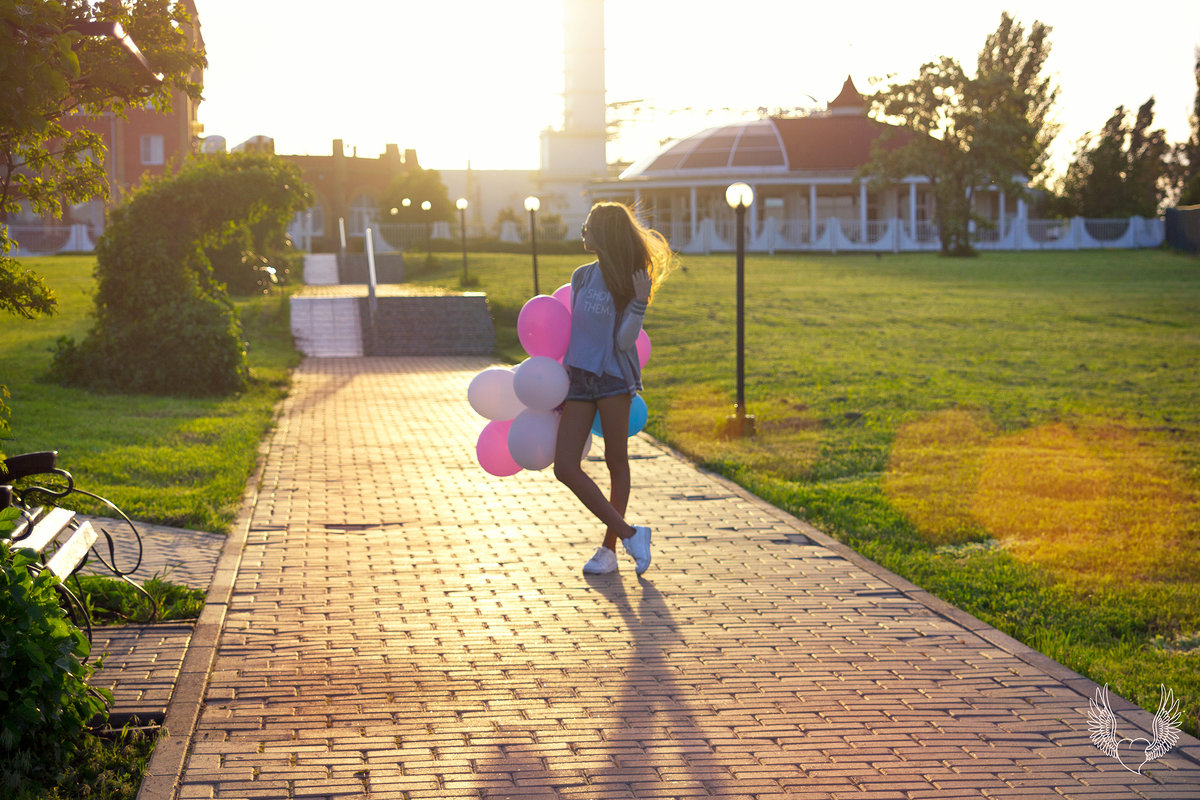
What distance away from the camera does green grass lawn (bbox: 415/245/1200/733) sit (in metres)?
5.77

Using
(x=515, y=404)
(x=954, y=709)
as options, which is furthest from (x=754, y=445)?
(x=954, y=709)

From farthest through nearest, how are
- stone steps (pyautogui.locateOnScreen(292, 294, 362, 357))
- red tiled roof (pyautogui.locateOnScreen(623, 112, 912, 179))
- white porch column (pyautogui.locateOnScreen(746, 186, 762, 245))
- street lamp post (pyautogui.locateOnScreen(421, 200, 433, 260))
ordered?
red tiled roof (pyautogui.locateOnScreen(623, 112, 912, 179)) < white porch column (pyautogui.locateOnScreen(746, 186, 762, 245)) < street lamp post (pyautogui.locateOnScreen(421, 200, 433, 260)) < stone steps (pyautogui.locateOnScreen(292, 294, 362, 357))

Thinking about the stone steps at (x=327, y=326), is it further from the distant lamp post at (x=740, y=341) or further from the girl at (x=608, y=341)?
the girl at (x=608, y=341)

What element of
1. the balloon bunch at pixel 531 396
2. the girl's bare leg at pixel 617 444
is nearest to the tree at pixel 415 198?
the balloon bunch at pixel 531 396

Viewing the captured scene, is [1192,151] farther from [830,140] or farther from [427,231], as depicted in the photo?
[427,231]

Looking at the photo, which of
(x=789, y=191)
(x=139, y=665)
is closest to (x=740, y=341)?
(x=139, y=665)

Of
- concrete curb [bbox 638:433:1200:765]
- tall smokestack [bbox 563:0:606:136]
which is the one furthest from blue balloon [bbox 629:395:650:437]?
tall smokestack [bbox 563:0:606:136]

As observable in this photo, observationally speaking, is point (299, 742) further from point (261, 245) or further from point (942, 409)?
point (261, 245)

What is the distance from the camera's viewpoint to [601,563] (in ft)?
20.2

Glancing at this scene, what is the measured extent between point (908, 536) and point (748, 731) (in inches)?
129

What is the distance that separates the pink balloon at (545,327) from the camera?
5793 mm

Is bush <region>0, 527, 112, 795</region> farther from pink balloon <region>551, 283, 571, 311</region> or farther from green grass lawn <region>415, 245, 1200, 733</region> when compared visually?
green grass lawn <region>415, 245, 1200, 733</region>

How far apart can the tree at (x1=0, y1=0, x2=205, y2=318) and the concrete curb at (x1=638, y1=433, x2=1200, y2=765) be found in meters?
4.22

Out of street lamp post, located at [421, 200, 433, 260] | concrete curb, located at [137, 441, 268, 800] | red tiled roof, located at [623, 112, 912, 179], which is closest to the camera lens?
concrete curb, located at [137, 441, 268, 800]
